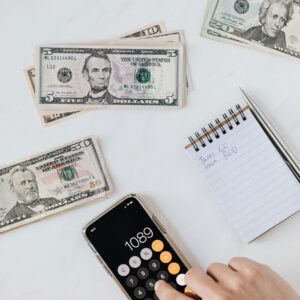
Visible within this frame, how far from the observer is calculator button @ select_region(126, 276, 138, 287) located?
0.75m

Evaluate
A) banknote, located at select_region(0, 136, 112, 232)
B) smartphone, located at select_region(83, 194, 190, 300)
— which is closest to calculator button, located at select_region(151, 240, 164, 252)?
smartphone, located at select_region(83, 194, 190, 300)

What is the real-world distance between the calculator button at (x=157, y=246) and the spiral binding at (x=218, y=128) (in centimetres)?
13

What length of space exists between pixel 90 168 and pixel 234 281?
245 millimetres

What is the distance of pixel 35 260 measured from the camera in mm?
774

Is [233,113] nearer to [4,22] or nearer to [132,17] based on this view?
[132,17]

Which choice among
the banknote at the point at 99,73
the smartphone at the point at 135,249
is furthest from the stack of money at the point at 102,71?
the smartphone at the point at 135,249

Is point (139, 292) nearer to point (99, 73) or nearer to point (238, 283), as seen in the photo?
point (238, 283)

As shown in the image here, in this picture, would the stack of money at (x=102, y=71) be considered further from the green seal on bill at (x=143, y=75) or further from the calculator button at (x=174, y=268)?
the calculator button at (x=174, y=268)

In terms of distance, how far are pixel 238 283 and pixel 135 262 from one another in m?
0.15

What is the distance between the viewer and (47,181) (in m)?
0.78

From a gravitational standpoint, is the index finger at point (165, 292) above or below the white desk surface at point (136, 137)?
below

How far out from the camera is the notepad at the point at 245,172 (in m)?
0.75

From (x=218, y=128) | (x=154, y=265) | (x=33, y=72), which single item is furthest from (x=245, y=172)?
(x=33, y=72)

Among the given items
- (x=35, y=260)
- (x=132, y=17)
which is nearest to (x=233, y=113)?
(x=132, y=17)
